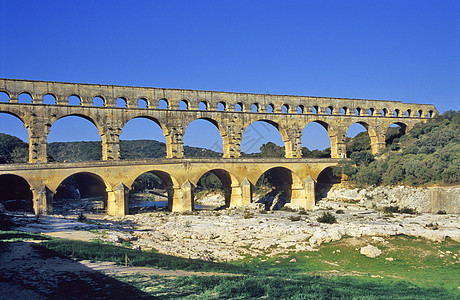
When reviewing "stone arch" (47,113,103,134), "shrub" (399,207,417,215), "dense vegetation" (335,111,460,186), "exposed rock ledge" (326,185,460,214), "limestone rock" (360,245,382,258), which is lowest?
"limestone rock" (360,245,382,258)

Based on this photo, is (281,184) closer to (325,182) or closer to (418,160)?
(325,182)

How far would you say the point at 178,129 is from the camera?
132 ft

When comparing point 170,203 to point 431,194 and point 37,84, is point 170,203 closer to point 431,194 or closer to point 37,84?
point 37,84

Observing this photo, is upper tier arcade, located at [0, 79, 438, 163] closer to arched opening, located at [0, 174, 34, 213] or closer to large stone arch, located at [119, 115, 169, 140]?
large stone arch, located at [119, 115, 169, 140]

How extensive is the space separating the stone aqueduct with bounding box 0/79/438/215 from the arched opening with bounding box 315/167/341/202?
7.69 ft

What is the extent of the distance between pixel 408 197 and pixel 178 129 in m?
21.8

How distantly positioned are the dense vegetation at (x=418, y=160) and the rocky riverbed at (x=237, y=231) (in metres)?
5.82

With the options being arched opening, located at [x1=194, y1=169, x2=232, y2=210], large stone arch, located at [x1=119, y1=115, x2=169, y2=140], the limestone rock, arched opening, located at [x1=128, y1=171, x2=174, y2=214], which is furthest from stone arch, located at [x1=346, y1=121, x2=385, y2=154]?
the limestone rock

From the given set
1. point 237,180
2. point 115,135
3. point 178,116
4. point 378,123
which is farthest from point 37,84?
point 378,123

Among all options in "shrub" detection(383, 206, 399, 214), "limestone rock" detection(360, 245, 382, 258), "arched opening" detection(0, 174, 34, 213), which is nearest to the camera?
"limestone rock" detection(360, 245, 382, 258)

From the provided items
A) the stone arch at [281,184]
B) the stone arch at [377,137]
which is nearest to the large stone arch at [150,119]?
the stone arch at [281,184]

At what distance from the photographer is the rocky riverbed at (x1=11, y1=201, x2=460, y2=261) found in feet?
69.4

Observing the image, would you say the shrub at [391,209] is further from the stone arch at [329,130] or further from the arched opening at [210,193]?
the arched opening at [210,193]

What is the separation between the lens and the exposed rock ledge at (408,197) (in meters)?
32.2
